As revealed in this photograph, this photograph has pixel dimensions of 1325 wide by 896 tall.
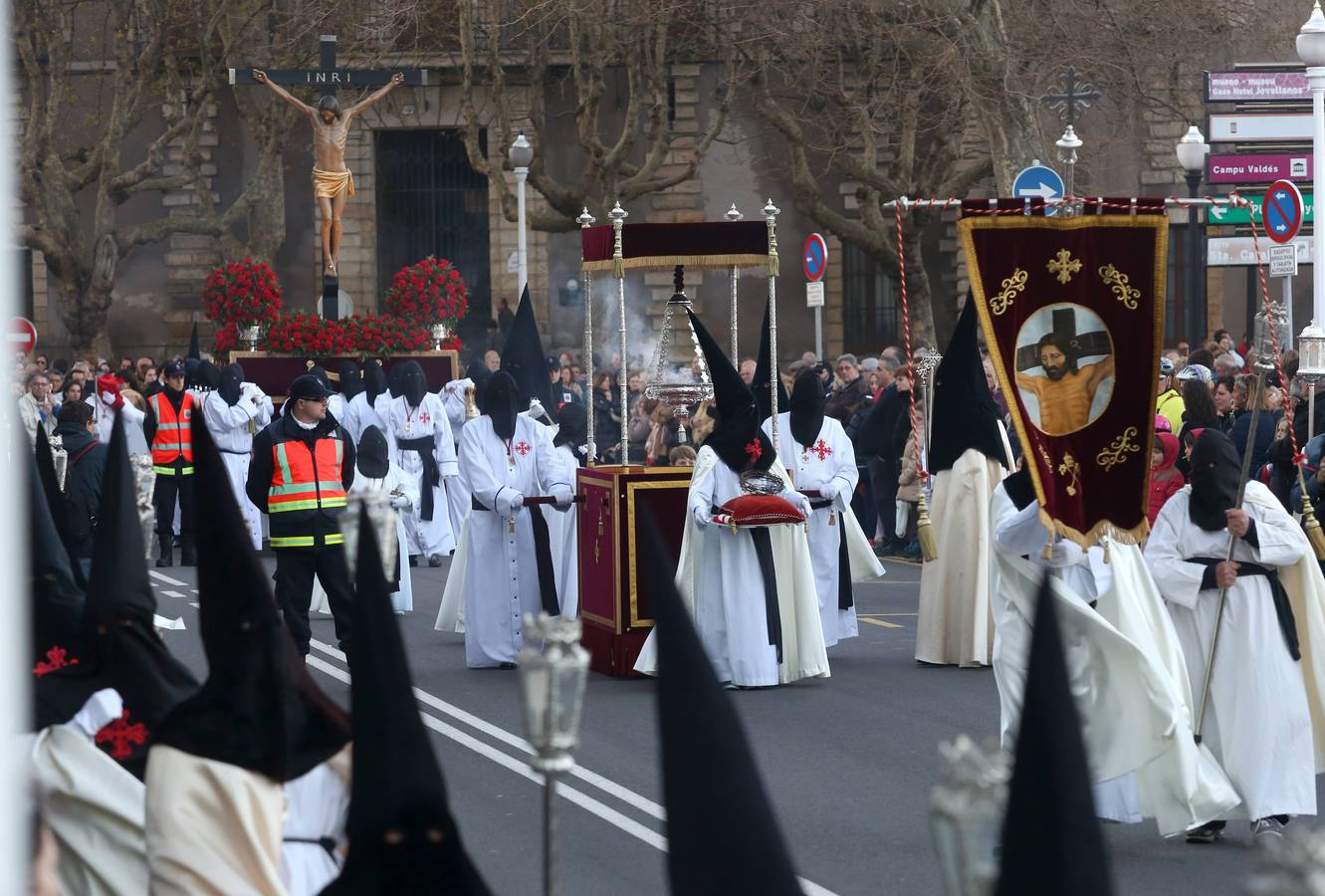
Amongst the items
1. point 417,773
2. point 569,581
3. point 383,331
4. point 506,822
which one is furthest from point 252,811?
point 383,331

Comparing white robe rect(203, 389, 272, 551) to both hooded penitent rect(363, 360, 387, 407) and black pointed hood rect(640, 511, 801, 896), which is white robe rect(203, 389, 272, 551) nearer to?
hooded penitent rect(363, 360, 387, 407)

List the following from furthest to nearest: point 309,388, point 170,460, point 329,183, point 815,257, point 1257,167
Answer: point 329,183, point 1257,167, point 815,257, point 170,460, point 309,388

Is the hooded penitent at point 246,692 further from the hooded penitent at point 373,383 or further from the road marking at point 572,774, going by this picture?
the hooded penitent at point 373,383

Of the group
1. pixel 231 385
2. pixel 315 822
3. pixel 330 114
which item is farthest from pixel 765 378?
pixel 330 114

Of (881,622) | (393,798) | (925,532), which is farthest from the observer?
(881,622)

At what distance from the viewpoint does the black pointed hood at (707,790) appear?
304cm

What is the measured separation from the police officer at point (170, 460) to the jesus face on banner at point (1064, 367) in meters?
12.5

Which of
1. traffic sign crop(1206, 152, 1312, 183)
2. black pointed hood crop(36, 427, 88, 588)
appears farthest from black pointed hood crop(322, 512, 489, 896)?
traffic sign crop(1206, 152, 1312, 183)

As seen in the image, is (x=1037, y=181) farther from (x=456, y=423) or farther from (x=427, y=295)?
(x=427, y=295)

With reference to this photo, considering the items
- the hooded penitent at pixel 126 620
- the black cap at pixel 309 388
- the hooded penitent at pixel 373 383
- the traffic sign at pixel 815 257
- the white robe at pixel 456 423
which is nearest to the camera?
Result: the hooded penitent at pixel 126 620

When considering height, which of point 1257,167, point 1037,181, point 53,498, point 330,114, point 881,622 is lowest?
point 881,622

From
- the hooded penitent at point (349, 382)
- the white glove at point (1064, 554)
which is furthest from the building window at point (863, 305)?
the white glove at point (1064, 554)

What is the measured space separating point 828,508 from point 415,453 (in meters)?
7.10

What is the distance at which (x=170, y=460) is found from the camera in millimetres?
19234
